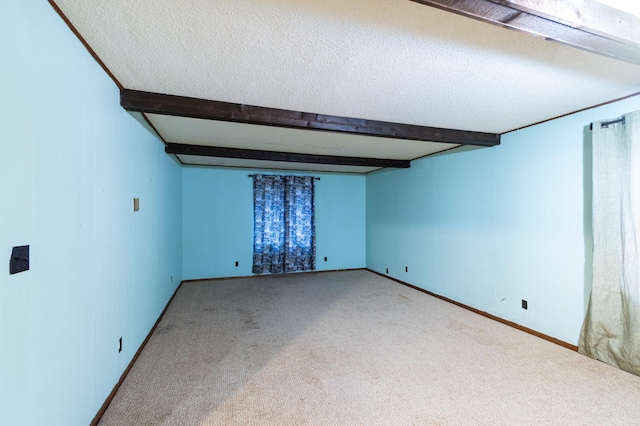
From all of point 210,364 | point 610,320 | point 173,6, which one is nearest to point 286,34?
point 173,6

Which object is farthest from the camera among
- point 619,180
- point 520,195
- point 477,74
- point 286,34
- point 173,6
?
point 520,195

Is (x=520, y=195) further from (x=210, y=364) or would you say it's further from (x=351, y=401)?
(x=210, y=364)

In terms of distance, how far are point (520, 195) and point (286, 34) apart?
3.02 metres

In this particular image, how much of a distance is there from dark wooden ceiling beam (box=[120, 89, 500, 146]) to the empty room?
19 millimetres

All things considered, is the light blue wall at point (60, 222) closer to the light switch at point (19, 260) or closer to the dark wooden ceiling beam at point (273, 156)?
the light switch at point (19, 260)

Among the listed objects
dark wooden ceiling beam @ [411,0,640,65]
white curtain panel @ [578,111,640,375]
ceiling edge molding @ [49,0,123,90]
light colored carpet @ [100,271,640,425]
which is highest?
ceiling edge molding @ [49,0,123,90]

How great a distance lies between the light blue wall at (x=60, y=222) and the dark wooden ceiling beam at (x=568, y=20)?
1.58 m

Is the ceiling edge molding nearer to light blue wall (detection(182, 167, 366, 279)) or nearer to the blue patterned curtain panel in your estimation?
light blue wall (detection(182, 167, 366, 279))

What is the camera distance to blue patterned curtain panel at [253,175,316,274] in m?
5.68

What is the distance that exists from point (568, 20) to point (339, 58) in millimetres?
1071

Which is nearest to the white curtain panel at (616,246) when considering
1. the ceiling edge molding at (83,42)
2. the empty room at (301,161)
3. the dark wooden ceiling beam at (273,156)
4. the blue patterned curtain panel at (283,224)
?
the empty room at (301,161)

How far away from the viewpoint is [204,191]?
5.41m

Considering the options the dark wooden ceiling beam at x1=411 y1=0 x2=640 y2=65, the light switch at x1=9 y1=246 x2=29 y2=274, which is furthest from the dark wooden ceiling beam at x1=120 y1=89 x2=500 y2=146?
the dark wooden ceiling beam at x1=411 y1=0 x2=640 y2=65

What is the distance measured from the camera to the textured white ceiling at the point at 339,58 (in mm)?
1322
